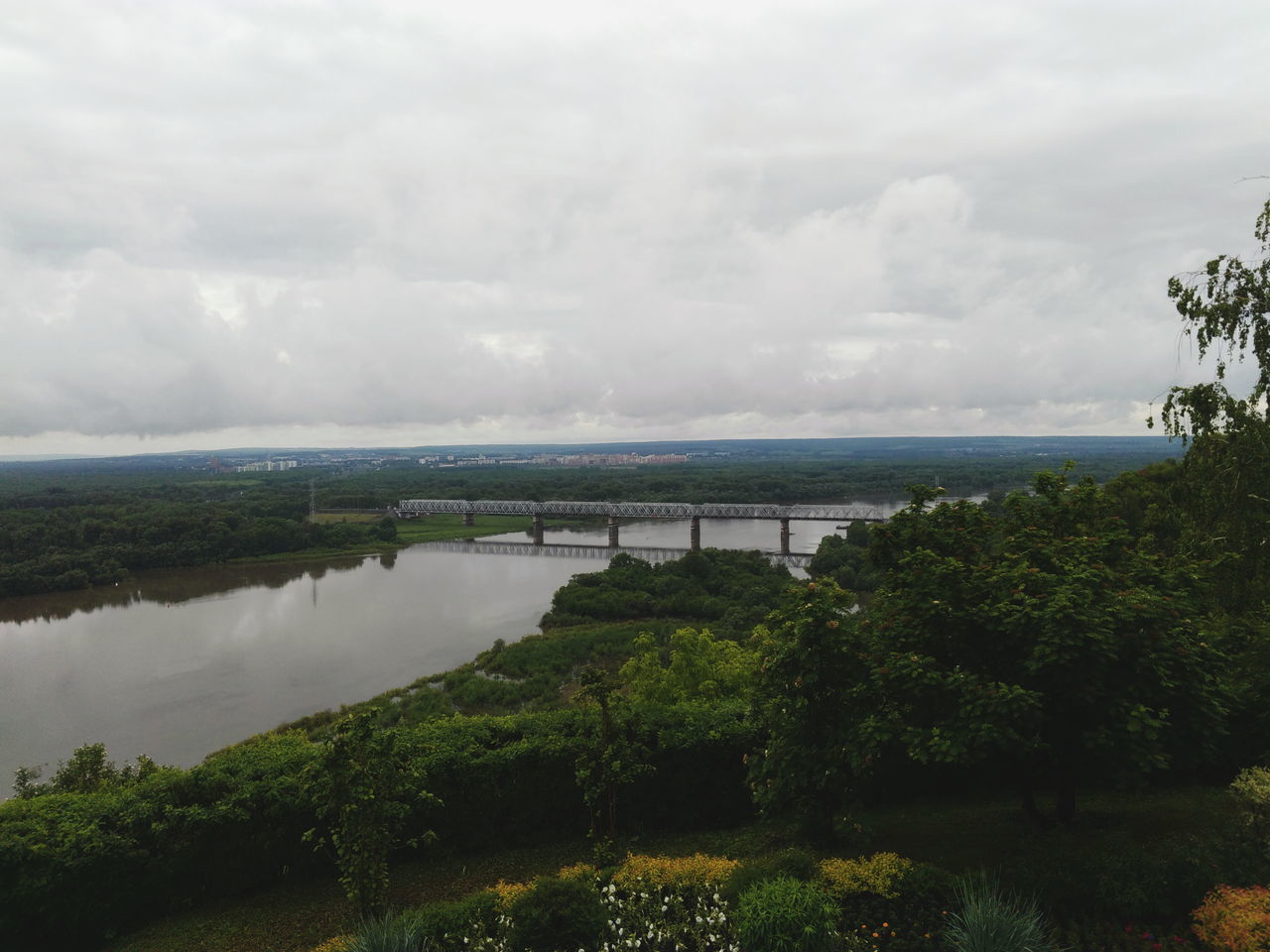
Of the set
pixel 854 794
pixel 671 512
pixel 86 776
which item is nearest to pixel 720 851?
pixel 854 794

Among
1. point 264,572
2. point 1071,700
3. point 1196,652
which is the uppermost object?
point 1196,652

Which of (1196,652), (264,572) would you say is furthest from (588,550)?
(1196,652)

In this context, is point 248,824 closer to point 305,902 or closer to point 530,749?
point 305,902

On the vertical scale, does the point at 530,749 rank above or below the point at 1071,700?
below

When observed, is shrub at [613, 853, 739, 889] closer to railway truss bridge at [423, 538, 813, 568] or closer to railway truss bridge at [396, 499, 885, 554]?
railway truss bridge at [423, 538, 813, 568]

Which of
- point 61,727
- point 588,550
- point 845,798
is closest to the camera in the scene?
point 845,798

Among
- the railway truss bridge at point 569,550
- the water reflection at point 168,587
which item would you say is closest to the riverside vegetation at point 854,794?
the water reflection at point 168,587
